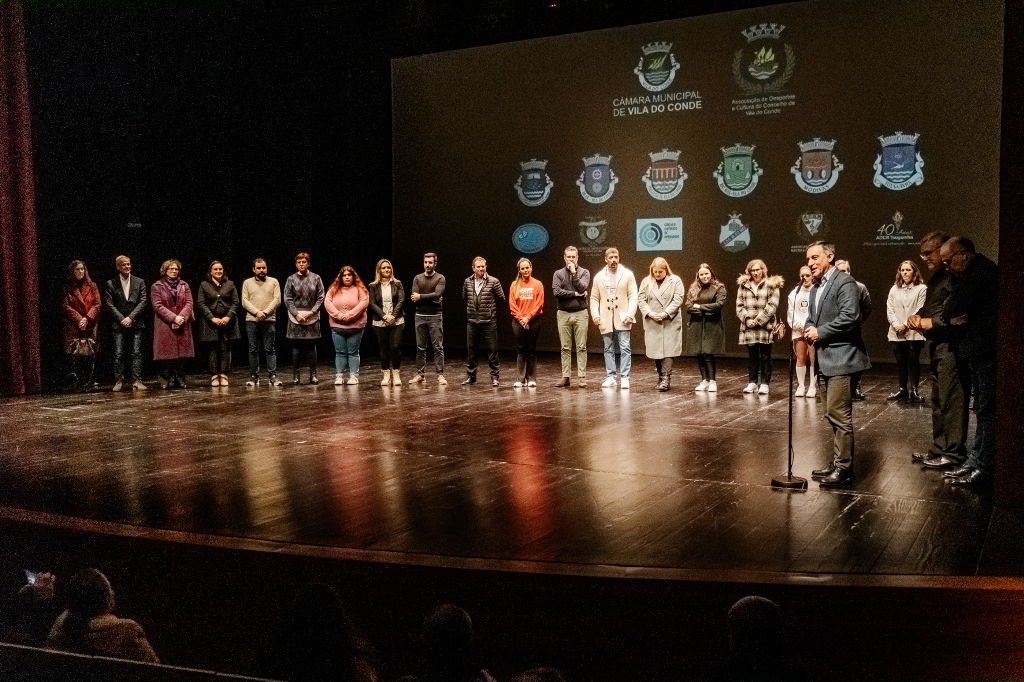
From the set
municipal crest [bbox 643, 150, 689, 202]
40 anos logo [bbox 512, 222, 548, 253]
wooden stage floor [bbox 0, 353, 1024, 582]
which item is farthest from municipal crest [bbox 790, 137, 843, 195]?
wooden stage floor [bbox 0, 353, 1024, 582]

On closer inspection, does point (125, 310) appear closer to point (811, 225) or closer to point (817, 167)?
point (811, 225)

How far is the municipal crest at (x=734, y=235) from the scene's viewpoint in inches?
589

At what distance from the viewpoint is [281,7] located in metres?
15.0

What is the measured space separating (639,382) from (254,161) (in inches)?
300

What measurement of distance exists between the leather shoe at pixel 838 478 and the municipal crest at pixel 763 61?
387 inches

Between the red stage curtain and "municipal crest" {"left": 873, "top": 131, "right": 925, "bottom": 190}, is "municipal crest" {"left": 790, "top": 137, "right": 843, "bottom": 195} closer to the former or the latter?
"municipal crest" {"left": 873, "top": 131, "right": 925, "bottom": 190}

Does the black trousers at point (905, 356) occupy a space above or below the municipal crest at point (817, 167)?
below

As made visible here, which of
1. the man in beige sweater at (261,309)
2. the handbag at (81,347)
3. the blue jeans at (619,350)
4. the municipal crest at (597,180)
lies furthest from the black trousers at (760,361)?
the handbag at (81,347)

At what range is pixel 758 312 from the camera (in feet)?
35.5

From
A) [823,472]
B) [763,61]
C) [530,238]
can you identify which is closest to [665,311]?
[823,472]

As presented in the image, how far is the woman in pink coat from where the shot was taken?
1189 cm

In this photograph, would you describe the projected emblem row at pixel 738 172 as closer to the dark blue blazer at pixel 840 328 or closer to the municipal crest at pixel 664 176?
the municipal crest at pixel 664 176

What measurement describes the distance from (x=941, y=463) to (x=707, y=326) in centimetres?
486

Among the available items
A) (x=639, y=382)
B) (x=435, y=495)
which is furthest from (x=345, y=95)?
(x=435, y=495)
